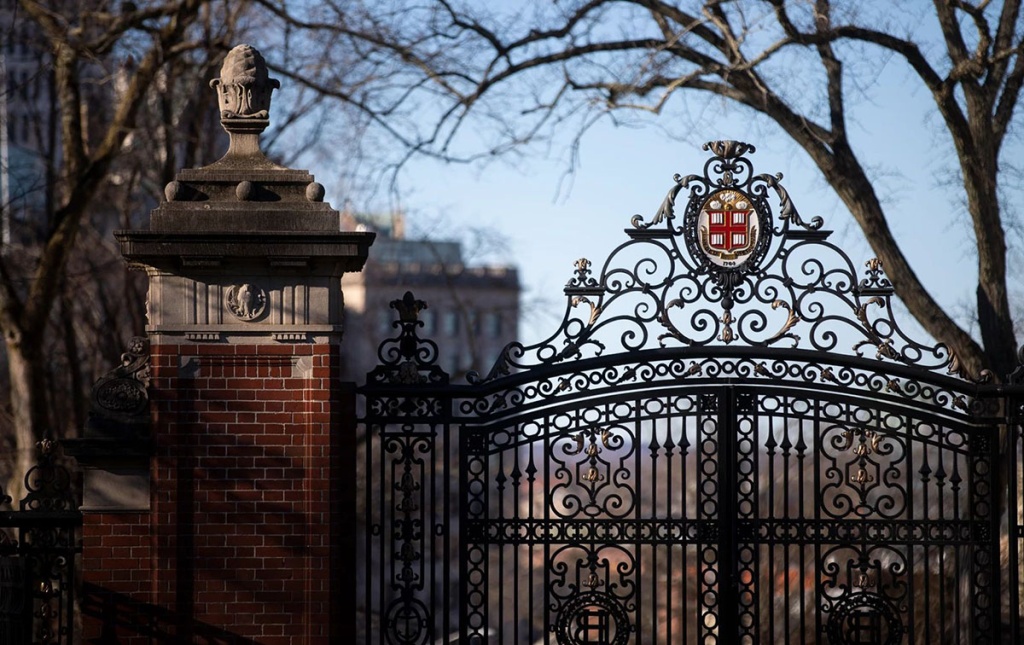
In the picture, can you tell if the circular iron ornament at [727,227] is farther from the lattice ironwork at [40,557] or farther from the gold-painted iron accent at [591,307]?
the lattice ironwork at [40,557]

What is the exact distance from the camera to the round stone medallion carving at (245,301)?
26.1 ft

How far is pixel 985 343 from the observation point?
11.6 m

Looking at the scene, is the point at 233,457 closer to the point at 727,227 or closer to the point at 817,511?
the point at 727,227

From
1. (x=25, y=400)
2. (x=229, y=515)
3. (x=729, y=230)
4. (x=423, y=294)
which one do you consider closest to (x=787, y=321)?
(x=729, y=230)

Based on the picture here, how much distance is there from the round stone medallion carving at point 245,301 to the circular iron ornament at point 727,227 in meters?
2.68

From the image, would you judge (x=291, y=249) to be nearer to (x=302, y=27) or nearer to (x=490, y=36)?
(x=490, y=36)

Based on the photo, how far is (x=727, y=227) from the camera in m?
8.37

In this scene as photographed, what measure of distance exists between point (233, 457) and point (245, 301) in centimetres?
92

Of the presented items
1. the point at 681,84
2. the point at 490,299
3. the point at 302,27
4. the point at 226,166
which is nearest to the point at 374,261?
the point at 490,299

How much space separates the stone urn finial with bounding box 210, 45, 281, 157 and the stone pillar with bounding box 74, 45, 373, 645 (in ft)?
1.20

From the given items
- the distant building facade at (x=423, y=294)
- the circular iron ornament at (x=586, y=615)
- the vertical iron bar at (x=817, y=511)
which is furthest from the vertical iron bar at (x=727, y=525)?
the distant building facade at (x=423, y=294)

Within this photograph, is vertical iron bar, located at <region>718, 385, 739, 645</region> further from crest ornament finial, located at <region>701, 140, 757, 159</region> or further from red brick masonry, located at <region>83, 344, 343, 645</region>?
red brick masonry, located at <region>83, 344, 343, 645</region>

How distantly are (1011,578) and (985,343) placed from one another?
3.97 meters

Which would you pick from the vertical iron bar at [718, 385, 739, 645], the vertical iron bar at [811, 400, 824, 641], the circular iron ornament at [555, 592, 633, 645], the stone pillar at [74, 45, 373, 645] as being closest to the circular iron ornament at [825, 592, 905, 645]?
the vertical iron bar at [811, 400, 824, 641]
